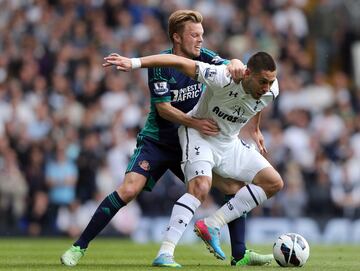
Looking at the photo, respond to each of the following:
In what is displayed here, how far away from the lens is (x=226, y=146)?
429 inches

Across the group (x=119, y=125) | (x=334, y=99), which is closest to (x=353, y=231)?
(x=334, y=99)

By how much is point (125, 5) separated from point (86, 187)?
5585 mm

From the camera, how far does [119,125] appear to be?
20172 mm

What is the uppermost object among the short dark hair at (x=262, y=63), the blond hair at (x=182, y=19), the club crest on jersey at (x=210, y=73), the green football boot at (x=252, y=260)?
the blond hair at (x=182, y=19)

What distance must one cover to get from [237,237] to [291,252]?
0.67 metres

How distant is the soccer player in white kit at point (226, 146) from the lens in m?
10.3

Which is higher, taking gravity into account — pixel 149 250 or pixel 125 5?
pixel 125 5

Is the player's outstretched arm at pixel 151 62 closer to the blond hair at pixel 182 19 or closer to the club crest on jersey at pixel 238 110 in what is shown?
the club crest on jersey at pixel 238 110

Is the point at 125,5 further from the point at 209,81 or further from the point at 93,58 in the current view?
the point at 209,81

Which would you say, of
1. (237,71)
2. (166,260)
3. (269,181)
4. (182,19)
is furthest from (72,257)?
(182,19)

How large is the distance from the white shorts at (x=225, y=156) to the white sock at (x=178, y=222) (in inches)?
13.7

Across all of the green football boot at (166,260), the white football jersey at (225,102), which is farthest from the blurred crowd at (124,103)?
the green football boot at (166,260)

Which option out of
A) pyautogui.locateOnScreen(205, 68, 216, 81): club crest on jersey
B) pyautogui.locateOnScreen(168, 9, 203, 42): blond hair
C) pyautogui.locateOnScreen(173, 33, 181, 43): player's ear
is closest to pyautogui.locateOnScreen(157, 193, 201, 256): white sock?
pyautogui.locateOnScreen(205, 68, 216, 81): club crest on jersey

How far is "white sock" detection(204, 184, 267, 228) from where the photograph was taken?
1080cm
